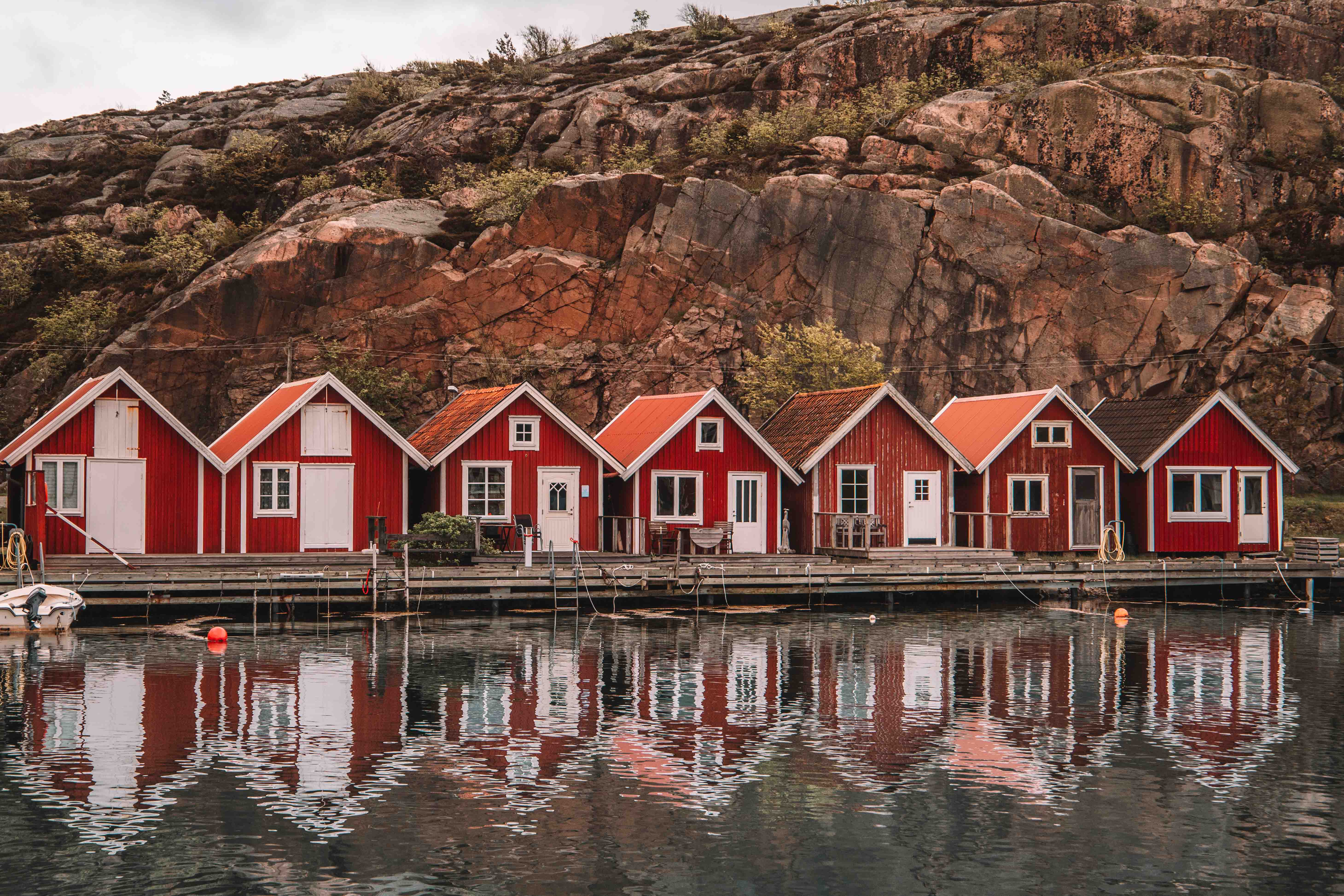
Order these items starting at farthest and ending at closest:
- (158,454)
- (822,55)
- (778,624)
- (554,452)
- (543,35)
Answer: (543,35) < (822,55) < (554,452) < (158,454) < (778,624)

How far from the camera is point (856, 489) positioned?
49.6 meters

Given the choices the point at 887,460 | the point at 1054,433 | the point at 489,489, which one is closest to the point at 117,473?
the point at 489,489

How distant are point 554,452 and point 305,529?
8444 millimetres

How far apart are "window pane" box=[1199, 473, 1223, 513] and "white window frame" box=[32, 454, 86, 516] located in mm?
37967

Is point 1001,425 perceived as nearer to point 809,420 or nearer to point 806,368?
point 809,420

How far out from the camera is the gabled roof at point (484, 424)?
151 ft

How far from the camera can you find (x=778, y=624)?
4012 centimetres

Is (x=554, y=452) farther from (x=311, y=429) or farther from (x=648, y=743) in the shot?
(x=648, y=743)

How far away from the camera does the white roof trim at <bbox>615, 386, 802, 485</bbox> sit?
155 feet

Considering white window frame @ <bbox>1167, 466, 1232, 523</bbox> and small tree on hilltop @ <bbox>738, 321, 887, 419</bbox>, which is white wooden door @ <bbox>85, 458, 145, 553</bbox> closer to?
small tree on hilltop @ <bbox>738, 321, 887, 419</bbox>

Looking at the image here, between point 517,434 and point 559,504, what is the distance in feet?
8.89

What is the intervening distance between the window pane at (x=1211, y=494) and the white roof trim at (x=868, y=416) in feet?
29.4

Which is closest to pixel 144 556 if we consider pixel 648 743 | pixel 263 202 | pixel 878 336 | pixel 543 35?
pixel 648 743

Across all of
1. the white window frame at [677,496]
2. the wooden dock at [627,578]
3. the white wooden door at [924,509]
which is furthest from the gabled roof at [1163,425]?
the white window frame at [677,496]
